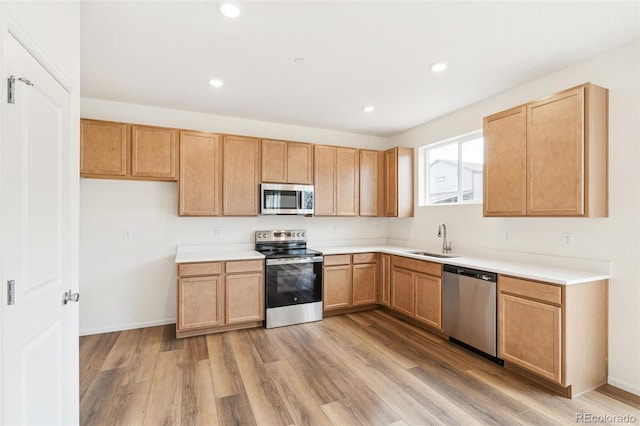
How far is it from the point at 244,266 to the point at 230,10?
262cm

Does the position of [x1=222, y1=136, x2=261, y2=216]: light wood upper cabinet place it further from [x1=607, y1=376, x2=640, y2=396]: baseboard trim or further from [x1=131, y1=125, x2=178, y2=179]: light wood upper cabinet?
[x1=607, y1=376, x2=640, y2=396]: baseboard trim

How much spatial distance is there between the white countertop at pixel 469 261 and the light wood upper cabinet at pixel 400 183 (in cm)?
63

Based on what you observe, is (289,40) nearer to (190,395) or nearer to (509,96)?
(509,96)

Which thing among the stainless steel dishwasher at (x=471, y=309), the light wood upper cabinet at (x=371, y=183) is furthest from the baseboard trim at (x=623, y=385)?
the light wood upper cabinet at (x=371, y=183)

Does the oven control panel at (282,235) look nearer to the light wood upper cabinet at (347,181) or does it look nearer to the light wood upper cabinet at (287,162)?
the light wood upper cabinet at (347,181)

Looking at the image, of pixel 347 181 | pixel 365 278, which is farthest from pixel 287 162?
pixel 365 278

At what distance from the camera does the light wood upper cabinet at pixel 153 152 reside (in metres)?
3.46

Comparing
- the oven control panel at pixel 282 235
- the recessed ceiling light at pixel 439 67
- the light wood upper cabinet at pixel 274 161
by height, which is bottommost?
the oven control panel at pixel 282 235

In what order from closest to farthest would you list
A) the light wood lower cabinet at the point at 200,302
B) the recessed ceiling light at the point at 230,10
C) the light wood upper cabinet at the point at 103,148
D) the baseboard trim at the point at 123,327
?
the recessed ceiling light at the point at 230,10 < the light wood upper cabinet at the point at 103,148 < the light wood lower cabinet at the point at 200,302 < the baseboard trim at the point at 123,327

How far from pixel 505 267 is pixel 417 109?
2185mm

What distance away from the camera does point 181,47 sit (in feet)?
8.05

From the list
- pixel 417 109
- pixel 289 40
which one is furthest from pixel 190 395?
pixel 417 109

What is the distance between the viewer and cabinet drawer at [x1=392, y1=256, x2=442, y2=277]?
3.45 meters

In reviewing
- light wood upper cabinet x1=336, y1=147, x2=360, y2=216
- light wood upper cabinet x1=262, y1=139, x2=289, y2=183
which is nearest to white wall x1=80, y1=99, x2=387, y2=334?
light wood upper cabinet x1=262, y1=139, x2=289, y2=183
